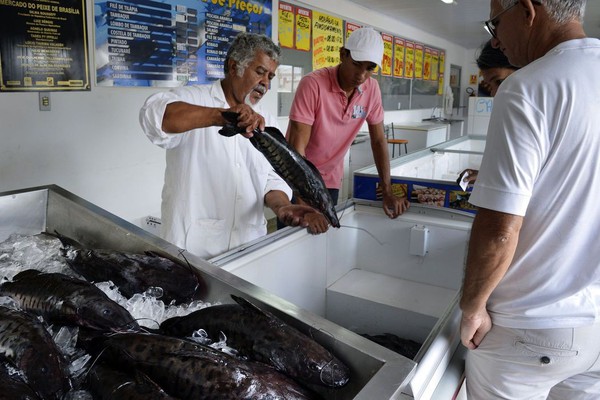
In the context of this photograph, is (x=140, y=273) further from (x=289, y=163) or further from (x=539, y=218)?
(x=539, y=218)

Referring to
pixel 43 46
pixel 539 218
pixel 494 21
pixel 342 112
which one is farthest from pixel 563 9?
pixel 43 46

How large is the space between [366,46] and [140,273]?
1.80 meters

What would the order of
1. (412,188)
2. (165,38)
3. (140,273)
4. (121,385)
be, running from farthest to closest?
1. (165,38)
2. (412,188)
3. (140,273)
4. (121,385)

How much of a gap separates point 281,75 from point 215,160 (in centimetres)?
370

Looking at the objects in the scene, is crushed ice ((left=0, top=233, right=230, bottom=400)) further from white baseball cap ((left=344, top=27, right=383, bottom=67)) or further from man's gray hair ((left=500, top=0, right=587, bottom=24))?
white baseball cap ((left=344, top=27, right=383, bottom=67))

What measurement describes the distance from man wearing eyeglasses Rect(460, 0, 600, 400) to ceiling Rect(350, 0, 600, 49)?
6.11 meters

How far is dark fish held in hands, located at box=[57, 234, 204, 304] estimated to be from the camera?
111cm

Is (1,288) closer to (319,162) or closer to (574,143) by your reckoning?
(574,143)

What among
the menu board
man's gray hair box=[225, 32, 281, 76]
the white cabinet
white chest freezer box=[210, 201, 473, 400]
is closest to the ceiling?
the white cabinet

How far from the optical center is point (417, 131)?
7359mm

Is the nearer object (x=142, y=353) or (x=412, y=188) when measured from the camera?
(x=142, y=353)

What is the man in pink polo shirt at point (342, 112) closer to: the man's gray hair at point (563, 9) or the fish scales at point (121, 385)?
the man's gray hair at point (563, 9)

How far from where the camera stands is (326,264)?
8.08ft

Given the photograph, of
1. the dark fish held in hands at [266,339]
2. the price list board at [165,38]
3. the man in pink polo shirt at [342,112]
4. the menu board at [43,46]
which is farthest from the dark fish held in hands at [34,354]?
the price list board at [165,38]
